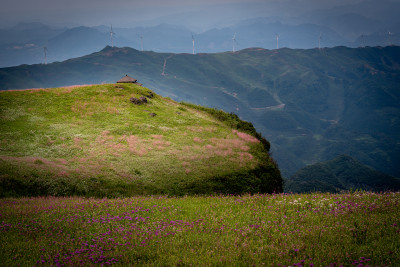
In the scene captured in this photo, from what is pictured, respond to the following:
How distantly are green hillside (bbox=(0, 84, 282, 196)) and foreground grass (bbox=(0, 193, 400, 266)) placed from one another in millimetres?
16179

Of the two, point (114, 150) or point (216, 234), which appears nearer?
point (216, 234)

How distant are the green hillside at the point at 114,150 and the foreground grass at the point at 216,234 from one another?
1618cm

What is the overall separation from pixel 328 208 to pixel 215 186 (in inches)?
917

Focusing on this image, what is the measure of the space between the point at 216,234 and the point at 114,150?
31561mm

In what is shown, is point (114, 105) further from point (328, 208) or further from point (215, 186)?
point (328, 208)

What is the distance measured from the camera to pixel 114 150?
1555 inches

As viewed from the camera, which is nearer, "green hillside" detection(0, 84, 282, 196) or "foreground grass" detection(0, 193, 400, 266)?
"foreground grass" detection(0, 193, 400, 266)

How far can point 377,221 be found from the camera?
35.0ft

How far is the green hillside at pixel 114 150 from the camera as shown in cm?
3044

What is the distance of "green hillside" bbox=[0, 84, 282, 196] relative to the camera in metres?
30.4

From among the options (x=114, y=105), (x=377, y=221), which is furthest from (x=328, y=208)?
(x=114, y=105)

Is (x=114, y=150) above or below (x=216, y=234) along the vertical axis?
below

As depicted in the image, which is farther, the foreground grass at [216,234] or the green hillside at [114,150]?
the green hillside at [114,150]

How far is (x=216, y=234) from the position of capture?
432 inches
